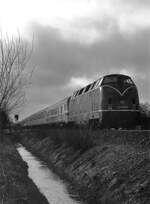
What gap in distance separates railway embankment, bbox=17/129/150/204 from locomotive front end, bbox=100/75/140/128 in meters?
2.42

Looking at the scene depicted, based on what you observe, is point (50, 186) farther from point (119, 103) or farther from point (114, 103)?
point (119, 103)

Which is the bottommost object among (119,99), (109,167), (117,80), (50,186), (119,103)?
(50,186)

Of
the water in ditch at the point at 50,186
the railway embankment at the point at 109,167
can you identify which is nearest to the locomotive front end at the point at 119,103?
the railway embankment at the point at 109,167

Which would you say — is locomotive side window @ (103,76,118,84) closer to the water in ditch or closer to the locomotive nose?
the locomotive nose

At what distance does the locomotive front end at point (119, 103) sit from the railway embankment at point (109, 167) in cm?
242

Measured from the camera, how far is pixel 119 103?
2642cm

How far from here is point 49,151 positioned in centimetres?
3334

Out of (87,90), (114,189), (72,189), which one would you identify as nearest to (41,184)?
(72,189)

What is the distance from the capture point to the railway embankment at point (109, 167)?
1195 centimetres

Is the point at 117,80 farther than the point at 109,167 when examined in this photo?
Yes

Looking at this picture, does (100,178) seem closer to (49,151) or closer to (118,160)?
(118,160)

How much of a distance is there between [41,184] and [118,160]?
214 inches

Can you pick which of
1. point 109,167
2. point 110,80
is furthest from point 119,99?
point 109,167

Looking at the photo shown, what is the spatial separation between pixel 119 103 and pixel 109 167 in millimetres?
11388
